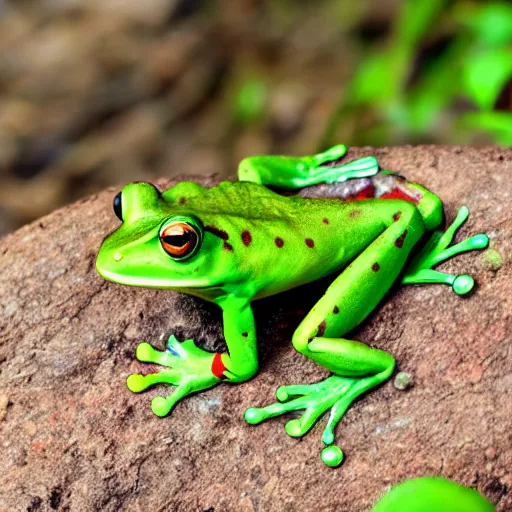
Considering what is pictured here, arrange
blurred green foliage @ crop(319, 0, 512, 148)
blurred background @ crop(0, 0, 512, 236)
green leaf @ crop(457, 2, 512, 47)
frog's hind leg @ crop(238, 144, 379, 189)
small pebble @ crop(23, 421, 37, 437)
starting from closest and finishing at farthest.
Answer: small pebble @ crop(23, 421, 37, 437) < frog's hind leg @ crop(238, 144, 379, 189) < green leaf @ crop(457, 2, 512, 47) < blurred green foliage @ crop(319, 0, 512, 148) < blurred background @ crop(0, 0, 512, 236)

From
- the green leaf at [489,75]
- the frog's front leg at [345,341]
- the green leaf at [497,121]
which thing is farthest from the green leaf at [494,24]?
the frog's front leg at [345,341]

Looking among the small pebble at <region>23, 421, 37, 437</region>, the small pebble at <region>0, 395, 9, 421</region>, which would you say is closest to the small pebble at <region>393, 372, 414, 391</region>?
the small pebble at <region>23, 421, 37, 437</region>

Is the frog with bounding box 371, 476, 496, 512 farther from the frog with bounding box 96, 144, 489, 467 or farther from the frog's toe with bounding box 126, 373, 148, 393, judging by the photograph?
the frog's toe with bounding box 126, 373, 148, 393

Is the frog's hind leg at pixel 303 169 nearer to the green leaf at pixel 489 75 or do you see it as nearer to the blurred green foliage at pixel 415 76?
the green leaf at pixel 489 75

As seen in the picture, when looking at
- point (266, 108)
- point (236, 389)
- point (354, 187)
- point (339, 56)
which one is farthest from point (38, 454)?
point (339, 56)

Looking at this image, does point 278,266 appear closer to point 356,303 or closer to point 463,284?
point 356,303

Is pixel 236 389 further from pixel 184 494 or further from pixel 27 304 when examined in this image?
pixel 27 304
